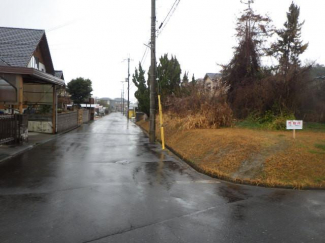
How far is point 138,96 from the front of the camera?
90.7 feet

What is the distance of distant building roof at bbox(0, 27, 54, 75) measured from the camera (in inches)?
761

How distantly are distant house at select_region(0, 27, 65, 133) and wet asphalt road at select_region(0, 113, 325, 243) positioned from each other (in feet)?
20.4

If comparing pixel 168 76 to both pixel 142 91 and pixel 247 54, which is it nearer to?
pixel 142 91

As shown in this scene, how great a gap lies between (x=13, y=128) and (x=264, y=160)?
10822mm

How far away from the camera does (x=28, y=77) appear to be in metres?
14.4

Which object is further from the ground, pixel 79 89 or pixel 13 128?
pixel 79 89

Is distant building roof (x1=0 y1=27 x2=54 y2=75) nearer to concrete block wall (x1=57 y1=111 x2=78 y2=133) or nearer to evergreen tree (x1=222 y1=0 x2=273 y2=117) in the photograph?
concrete block wall (x1=57 y1=111 x2=78 y2=133)

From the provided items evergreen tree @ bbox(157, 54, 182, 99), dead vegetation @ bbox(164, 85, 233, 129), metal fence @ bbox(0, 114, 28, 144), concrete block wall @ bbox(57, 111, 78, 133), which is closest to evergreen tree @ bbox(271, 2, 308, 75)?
evergreen tree @ bbox(157, 54, 182, 99)

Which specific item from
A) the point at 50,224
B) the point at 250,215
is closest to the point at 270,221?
the point at 250,215

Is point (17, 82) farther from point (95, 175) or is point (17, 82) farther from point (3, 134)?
point (95, 175)

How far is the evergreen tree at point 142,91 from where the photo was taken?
2628cm

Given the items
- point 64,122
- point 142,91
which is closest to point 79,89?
point 142,91

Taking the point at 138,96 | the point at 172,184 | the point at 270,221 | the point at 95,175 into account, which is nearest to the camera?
the point at 270,221

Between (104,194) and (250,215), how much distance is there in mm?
2892
